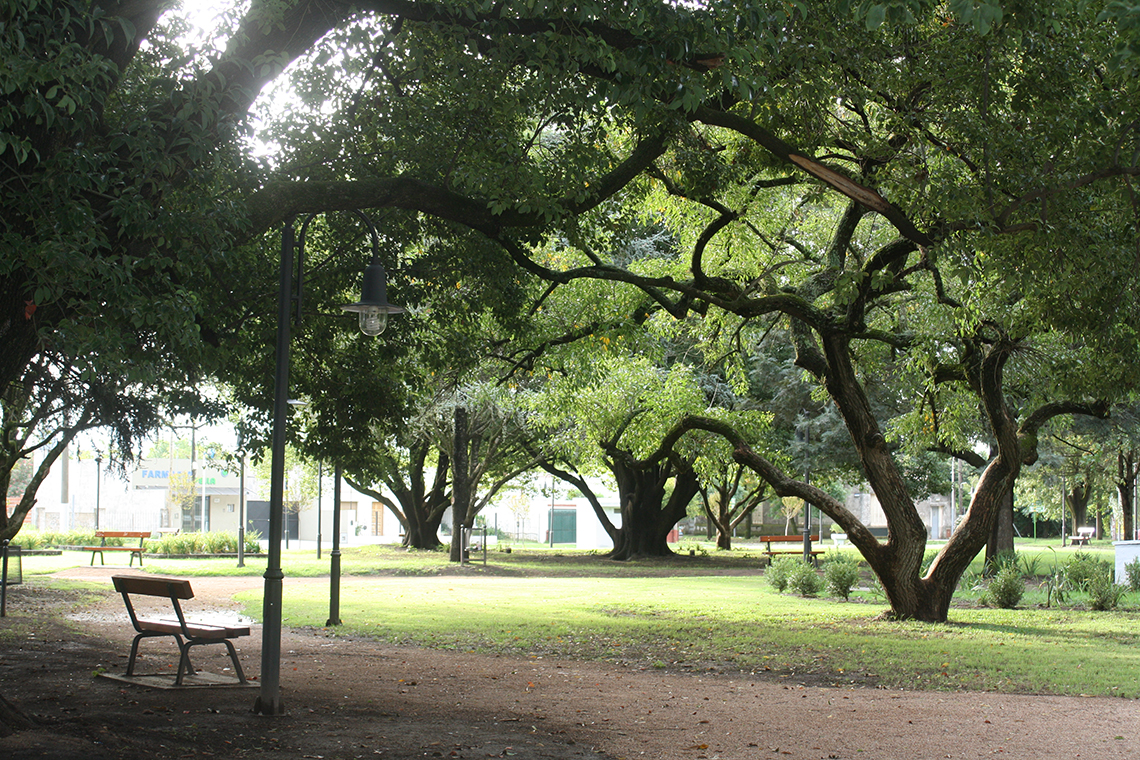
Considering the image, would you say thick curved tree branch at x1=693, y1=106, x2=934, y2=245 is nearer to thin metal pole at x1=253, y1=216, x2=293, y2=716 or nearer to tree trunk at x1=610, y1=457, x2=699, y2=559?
thin metal pole at x1=253, y1=216, x2=293, y2=716

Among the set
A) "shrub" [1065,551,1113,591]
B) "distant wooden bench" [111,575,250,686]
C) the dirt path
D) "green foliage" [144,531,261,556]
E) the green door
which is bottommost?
the green door

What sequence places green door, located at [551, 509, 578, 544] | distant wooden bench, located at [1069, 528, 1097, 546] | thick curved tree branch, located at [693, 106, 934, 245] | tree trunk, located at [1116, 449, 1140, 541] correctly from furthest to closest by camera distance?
green door, located at [551, 509, 578, 544]
distant wooden bench, located at [1069, 528, 1097, 546]
tree trunk, located at [1116, 449, 1140, 541]
thick curved tree branch, located at [693, 106, 934, 245]

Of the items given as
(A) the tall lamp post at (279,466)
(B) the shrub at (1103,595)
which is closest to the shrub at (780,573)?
(B) the shrub at (1103,595)

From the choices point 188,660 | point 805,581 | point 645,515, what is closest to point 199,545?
point 645,515

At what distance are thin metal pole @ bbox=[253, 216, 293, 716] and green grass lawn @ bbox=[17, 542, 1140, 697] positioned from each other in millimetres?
4723

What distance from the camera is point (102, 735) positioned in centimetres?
622

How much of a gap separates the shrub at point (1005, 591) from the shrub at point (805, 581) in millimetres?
3463

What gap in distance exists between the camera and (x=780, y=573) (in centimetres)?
2138

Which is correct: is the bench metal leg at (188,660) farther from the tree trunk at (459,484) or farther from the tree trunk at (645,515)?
the tree trunk at (645,515)

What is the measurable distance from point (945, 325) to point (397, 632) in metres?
9.26

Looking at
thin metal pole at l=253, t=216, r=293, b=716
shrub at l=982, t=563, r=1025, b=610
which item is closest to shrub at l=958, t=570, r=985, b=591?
shrub at l=982, t=563, r=1025, b=610

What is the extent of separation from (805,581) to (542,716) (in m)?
14.0

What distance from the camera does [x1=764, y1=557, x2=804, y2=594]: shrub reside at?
21203 millimetres

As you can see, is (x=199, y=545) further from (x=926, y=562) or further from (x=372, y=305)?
(x=372, y=305)
